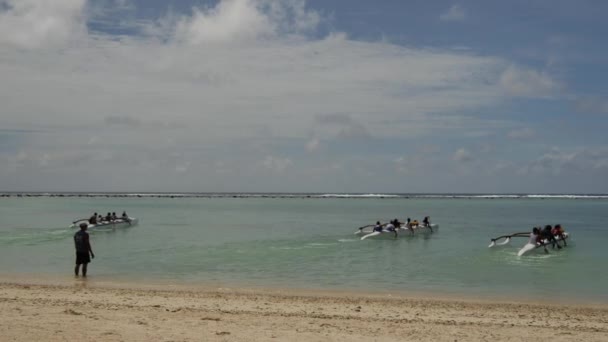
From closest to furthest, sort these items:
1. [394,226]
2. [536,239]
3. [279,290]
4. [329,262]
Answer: [279,290] < [329,262] < [536,239] < [394,226]

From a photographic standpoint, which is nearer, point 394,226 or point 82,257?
point 82,257

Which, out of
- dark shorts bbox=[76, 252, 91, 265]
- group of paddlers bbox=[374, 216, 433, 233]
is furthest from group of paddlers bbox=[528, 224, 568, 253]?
dark shorts bbox=[76, 252, 91, 265]

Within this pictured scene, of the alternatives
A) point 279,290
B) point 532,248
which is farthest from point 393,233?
point 279,290

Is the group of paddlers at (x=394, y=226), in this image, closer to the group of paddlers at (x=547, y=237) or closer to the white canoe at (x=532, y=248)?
the group of paddlers at (x=547, y=237)

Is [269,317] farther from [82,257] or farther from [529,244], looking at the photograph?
[529,244]

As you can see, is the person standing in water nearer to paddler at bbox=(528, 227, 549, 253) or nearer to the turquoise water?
the turquoise water

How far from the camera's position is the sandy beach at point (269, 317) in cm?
897

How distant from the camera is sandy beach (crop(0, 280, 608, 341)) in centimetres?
897

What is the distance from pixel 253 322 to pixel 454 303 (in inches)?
212

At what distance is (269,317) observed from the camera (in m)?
10.7

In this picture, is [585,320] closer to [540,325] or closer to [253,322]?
[540,325]

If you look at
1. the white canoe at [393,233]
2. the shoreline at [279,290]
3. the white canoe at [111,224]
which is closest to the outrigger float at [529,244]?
→ the white canoe at [393,233]

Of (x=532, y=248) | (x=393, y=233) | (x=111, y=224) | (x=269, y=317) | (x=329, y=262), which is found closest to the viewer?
(x=269, y=317)

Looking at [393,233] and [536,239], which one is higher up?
[536,239]
